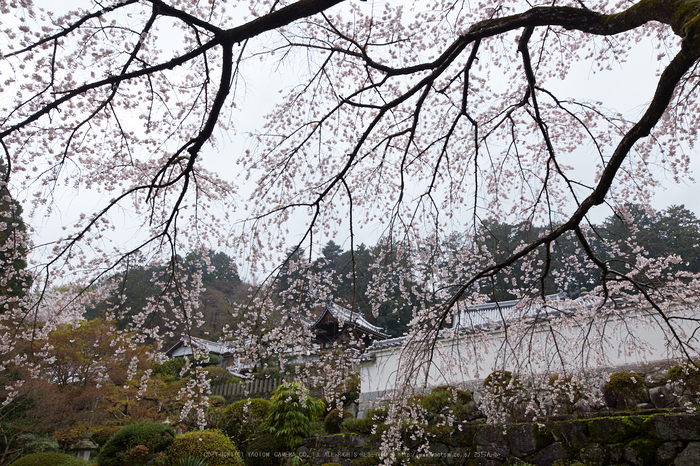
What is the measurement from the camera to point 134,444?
670 cm

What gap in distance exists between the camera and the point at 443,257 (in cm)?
474

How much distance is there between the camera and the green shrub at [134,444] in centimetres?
649

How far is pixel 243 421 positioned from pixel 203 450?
6.12 ft

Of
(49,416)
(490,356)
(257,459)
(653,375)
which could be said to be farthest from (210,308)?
(653,375)

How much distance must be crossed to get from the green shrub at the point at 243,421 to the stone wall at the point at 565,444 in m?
1.51

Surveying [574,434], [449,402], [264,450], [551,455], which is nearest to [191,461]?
[264,450]

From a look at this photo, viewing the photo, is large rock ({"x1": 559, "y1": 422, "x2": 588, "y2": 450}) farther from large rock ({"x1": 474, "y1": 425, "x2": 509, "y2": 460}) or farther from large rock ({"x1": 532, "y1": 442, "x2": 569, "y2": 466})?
large rock ({"x1": 474, "y1": 425, "x2": 509, "y2": 460})

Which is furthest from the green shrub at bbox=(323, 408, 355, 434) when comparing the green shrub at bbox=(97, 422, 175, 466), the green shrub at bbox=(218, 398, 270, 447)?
the green shrub at bbox=(97, 422, 175, 466)

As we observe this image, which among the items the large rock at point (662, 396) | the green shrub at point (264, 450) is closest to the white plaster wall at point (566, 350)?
the large rock at point (662, 396)

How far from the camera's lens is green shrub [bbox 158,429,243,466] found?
675 cm

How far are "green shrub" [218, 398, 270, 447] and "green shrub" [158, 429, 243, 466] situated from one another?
1357 millimetres

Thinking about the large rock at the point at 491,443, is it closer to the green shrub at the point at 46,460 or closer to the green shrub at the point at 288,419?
the green shrub at the point at 288,419

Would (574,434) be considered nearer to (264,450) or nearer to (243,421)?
(264,450)

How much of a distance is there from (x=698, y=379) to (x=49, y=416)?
13051 millimetres
